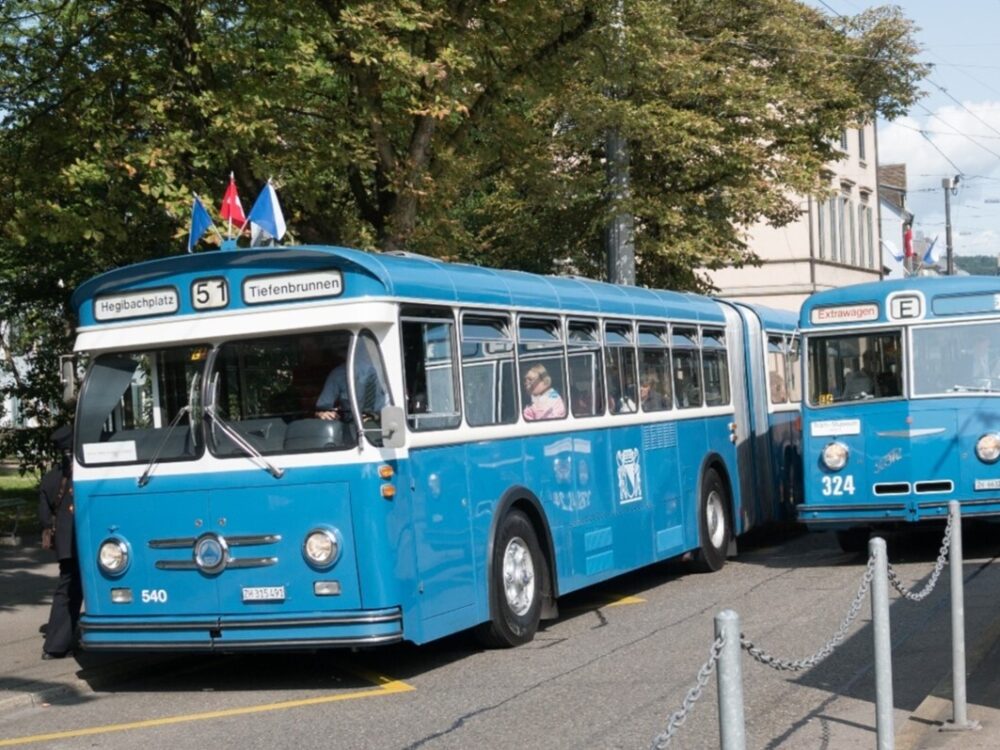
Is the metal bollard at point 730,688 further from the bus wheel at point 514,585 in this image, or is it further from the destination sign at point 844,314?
the destination sign at point 844,314

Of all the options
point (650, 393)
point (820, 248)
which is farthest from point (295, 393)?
point (820, 248)

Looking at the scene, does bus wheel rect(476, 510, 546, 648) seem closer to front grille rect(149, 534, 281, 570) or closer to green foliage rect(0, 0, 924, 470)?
front grille rect(149, 534, 281, 570)

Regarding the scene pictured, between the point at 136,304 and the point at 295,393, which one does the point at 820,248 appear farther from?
the point at 295,393

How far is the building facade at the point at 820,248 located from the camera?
51.3m

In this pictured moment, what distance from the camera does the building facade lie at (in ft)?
168

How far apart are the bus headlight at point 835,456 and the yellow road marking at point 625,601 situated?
2.78 meters

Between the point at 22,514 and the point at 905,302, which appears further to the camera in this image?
the point at 22,514

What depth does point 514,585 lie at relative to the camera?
12.2 m

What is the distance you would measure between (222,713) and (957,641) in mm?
4481

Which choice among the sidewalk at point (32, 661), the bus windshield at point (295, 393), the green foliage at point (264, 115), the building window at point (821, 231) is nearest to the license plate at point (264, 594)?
the bus windshield at point (295, 393)

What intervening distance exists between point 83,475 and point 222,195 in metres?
8.48

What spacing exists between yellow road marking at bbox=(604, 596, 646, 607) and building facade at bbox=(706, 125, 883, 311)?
32.4 metres

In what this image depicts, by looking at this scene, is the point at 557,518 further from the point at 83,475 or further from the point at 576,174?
the point at 576,174

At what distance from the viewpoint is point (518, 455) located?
12.5 metres
